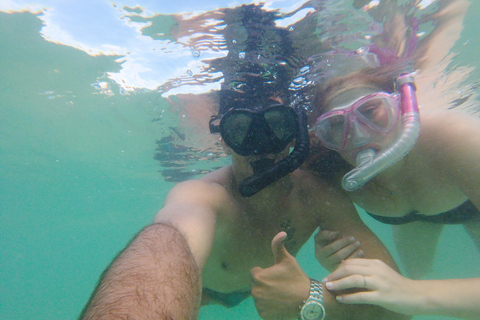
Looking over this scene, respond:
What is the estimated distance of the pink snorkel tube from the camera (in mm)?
2879

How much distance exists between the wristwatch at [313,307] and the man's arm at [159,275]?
3.68 feet

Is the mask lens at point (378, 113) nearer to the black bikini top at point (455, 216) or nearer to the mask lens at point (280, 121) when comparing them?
the mask lens at point (280, 121)

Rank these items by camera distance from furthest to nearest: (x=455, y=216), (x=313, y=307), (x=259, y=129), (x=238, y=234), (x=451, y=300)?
(x=455, y=216), (x=238, y=234), (x=259, y=129), (x=313, y=307), (x=451, y=300)

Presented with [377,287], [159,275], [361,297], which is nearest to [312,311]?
[361,297]

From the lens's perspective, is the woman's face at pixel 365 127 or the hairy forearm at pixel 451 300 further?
the woman's face at pixel 365 127

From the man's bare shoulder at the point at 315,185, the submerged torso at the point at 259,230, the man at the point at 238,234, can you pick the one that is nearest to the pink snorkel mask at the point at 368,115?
the man's bare shoulder at the point at 315,185

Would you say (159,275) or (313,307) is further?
(313,307)

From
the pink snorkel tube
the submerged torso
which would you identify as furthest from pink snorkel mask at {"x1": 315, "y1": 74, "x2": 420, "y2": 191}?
the submerged torso

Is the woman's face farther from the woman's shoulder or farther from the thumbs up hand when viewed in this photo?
the thumbs up hand

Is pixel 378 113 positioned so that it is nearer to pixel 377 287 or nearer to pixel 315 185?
pixel 315 185

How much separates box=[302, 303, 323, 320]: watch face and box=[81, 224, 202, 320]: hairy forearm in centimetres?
127

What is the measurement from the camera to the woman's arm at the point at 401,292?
6.83ft

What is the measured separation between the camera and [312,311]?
7.64 ft

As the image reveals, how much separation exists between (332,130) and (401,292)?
2.40 metres
